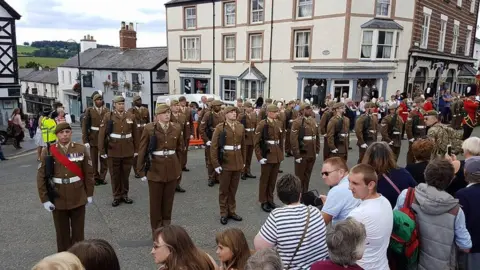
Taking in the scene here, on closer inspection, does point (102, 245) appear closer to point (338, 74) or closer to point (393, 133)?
point (393, 133)

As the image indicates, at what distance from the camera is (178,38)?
89.1 ft

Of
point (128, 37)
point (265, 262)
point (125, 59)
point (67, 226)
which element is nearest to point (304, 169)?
point (67, 226)

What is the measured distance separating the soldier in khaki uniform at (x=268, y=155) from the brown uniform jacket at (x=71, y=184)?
3.16 metres

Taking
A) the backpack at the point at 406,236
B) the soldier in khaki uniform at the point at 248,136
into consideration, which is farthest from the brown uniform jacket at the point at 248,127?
the backpack at the point at 406,236

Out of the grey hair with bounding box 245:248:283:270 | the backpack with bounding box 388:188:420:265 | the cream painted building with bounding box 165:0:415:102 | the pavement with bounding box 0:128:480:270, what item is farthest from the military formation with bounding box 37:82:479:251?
the cream painted building with bounding box 165:0:415:102

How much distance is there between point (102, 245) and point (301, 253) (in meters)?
1.49

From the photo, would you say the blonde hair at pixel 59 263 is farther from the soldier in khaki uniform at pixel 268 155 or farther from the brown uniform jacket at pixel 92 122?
the brown uniform jacket at pixel 92 122

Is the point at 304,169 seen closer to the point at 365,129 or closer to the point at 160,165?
the point at 365,129

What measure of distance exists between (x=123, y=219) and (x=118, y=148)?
1.51 meters

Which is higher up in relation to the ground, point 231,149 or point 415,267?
point 231,149

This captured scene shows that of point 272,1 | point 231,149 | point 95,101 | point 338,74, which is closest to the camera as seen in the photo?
point 231,149

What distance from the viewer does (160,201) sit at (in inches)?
229

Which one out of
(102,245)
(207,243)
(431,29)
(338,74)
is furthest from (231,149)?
(431,29)

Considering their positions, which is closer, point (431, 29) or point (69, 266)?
point (69, 266)
